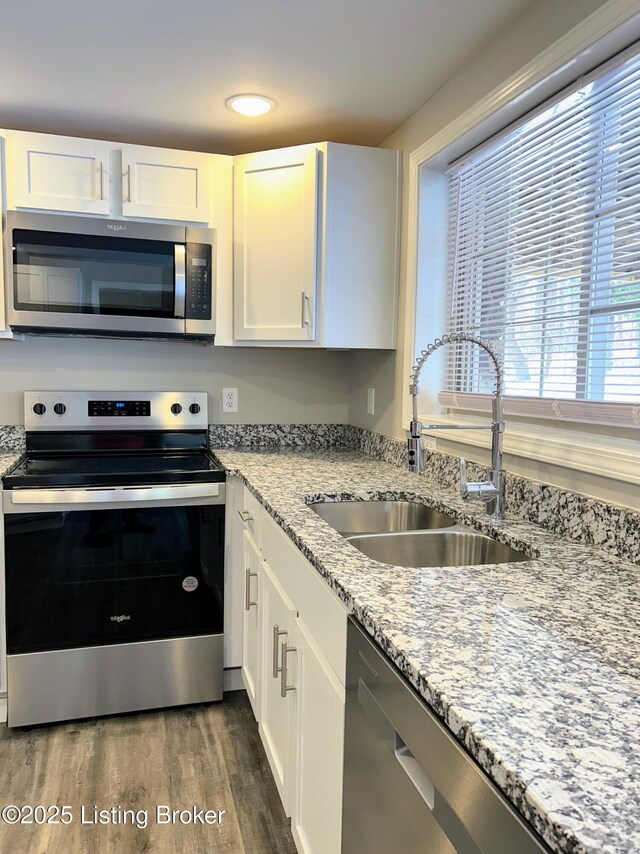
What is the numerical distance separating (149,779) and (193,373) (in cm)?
160

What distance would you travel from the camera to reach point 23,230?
2.22m

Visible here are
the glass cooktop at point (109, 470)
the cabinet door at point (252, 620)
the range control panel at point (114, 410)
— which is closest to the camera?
the cabinet door at point (252, 620)

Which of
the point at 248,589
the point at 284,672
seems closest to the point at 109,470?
the point at 248,589

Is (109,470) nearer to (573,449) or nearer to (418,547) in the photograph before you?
(418,547)

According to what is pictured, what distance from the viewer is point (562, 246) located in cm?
159

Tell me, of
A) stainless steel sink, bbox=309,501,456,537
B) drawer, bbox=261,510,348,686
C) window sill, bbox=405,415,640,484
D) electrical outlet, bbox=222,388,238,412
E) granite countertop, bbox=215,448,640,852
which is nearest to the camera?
granite countertop, bbox=215,448,640,852

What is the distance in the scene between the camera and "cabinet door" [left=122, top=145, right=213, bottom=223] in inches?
91.4

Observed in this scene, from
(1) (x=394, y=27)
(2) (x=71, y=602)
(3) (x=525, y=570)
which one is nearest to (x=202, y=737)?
(2) (x=71, y=602)

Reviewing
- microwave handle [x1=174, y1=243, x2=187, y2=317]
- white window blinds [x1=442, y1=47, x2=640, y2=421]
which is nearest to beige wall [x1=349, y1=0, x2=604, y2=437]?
white window blinds [x1=442, y1=47, x2=640, y2=421]

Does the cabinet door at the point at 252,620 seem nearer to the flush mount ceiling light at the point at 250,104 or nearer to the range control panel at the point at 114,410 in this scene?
the range control panel at the point at 114,410

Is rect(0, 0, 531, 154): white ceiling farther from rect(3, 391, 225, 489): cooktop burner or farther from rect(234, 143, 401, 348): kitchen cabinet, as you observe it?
rect(3, 391, 225, 489): cooktop burner

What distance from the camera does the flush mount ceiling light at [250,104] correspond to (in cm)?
212

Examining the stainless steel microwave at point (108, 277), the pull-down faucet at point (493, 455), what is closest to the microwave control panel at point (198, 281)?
the stainless steel microwave at point (108, 277)

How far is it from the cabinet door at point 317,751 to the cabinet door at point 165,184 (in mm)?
1681
